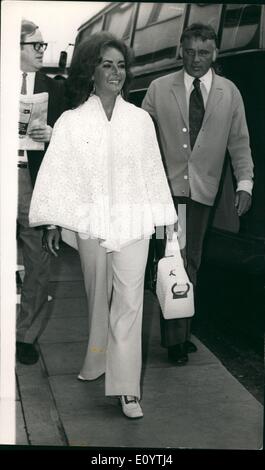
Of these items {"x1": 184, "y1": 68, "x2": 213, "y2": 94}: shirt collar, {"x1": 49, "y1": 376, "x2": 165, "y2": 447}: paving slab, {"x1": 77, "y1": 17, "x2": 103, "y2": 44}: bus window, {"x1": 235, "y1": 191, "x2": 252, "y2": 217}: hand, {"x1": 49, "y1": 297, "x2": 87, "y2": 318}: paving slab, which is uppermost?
{"x1": 77, "y1": 17, "x2": 103, "y2": 44}: bus window

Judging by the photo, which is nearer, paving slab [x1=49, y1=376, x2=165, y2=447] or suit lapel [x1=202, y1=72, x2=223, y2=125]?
paving slab [x1=49, y1=376, x2=165, y2=447]

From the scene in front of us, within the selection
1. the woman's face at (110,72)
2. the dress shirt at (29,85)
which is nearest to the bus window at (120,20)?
the woman's face at (110,72)

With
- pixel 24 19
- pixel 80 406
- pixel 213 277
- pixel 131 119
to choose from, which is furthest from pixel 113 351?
pixel 24 19

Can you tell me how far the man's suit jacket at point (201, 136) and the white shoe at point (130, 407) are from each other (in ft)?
3.34

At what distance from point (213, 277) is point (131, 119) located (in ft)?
3.25

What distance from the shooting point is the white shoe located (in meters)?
5.44

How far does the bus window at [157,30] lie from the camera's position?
5.16 meters

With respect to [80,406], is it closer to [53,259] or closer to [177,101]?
[53,259]

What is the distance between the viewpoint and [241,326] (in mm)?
6086

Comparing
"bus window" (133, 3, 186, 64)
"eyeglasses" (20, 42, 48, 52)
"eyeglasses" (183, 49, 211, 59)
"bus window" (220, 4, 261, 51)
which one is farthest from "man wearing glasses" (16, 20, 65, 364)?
"bus window" (220, 4, 261, 51)

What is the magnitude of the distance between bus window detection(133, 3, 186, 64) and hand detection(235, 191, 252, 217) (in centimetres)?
76

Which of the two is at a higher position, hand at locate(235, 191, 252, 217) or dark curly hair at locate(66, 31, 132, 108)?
dark curly hair at locate(66, 31, 132, 108)

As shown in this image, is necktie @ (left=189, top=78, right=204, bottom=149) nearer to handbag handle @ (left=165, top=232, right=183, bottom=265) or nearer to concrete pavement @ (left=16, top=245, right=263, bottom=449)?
handbag handle @ (left=165, top=232, right=183, bottom=265)

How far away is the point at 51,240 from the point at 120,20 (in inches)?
43.1
